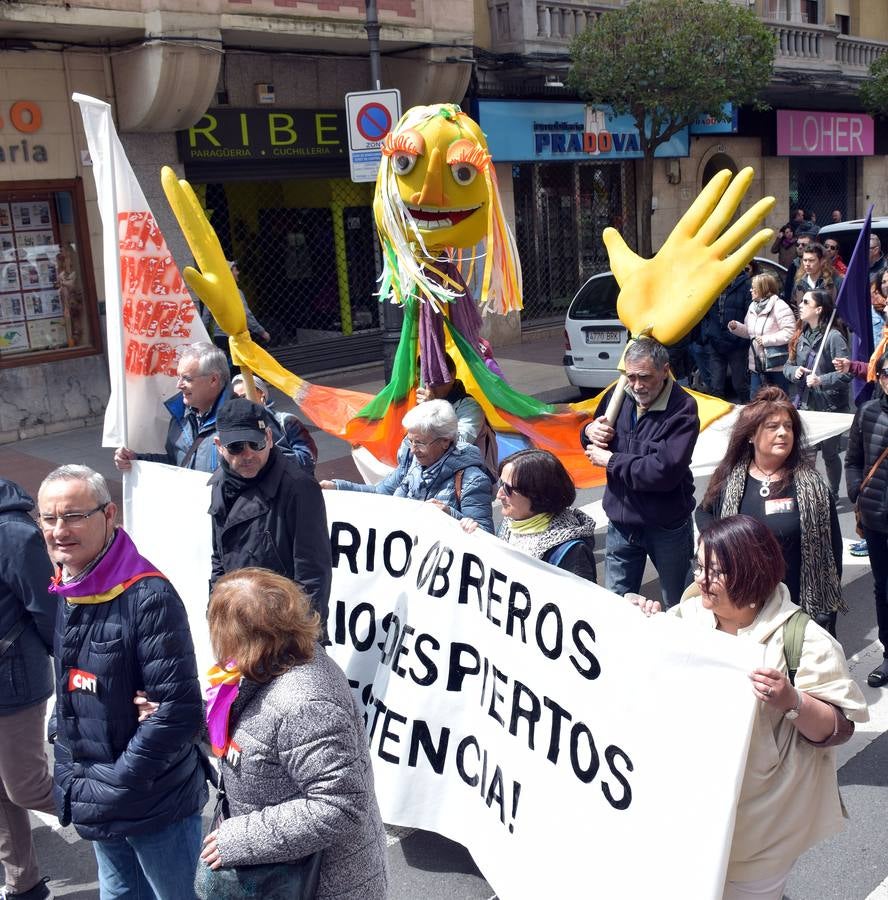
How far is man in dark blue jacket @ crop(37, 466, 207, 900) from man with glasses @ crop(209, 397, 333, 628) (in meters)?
0.73

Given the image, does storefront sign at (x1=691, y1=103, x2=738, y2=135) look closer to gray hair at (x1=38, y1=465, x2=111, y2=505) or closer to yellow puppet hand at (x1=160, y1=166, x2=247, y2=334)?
yellow puppet hand at (x1=160, y1=166, x2=247, y2=334)

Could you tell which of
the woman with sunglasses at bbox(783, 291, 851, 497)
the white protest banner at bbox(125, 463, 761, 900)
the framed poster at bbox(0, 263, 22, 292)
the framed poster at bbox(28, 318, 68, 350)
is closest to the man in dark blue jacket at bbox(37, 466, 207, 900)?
the white protest banner at bbox(125, 463, 761, 900)

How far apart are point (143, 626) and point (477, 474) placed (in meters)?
1.85

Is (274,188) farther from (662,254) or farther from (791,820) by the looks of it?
(791,820)

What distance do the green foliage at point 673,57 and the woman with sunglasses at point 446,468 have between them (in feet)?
38.8

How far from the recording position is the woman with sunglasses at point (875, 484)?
491 centimetres

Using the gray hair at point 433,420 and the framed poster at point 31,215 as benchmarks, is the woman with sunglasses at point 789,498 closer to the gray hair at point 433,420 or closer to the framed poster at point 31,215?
the gray hair at point 433,420

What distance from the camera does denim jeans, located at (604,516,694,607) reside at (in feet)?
16.0

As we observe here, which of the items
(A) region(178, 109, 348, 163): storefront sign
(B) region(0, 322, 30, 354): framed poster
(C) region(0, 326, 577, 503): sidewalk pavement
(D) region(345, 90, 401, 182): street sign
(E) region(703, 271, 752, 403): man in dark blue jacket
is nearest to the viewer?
(D) region(345, 90, 401, 182): street sign

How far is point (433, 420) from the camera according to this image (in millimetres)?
4348

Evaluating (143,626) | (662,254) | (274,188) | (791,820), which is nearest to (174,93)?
(274,188)

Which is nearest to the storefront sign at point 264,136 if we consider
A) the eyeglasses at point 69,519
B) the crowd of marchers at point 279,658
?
the crowd of marchers at point 279,658

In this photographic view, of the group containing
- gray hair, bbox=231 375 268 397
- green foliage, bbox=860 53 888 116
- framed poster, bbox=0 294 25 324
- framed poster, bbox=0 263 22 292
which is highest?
green foliage, bbox=860 53 888 116

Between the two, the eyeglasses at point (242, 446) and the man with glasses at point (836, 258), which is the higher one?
the man with glasses at point (836, 258)
